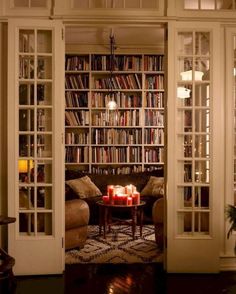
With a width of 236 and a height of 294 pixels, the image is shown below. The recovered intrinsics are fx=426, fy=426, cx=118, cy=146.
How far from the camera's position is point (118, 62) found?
26.3ft

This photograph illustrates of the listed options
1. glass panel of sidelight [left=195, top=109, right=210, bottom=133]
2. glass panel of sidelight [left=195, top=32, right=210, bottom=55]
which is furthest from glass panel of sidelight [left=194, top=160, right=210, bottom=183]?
glass panel of sidelight [left=195, top=32, right=210, bottom=55]

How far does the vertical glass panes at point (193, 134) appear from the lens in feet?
14.4

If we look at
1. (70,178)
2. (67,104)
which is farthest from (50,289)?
(67,104)

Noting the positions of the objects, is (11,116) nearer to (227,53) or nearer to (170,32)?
(170,32)

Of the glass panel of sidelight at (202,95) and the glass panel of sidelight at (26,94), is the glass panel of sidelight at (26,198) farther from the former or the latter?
the glass panel of sidelight at (202,95)

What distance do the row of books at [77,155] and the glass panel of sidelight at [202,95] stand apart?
3828 mm

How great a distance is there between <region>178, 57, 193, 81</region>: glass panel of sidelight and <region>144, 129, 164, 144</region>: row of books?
360 cm

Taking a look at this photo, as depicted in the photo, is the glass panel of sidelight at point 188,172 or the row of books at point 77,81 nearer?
the glass panel of sidelight at point 188,172

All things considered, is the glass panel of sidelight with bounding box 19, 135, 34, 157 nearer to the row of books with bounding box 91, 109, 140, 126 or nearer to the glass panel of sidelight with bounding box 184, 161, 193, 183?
the glass panel of sidelight with bounding box 184, 161, 193, 183

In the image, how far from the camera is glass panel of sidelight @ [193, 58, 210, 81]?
4.41 metres

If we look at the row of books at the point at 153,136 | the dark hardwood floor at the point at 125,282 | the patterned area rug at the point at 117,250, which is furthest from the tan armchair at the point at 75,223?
the row of books at the point at 153,136

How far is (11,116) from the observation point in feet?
14.0

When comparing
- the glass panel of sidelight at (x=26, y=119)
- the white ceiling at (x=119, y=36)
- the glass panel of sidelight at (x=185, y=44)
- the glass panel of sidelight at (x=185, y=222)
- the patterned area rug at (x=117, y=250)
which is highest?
the white ceiling at (x=119, y=36)

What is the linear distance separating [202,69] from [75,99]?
3.89 m
